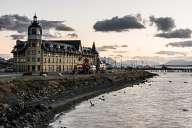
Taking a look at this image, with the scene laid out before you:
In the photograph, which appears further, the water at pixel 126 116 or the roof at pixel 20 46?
the roof at pixel 20 46

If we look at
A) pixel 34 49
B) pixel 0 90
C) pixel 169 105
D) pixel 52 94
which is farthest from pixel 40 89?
pixel 34 49

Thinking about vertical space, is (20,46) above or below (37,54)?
above

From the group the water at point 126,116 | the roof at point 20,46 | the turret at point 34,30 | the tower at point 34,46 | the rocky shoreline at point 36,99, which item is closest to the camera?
the rocky shoreline at point 36,99

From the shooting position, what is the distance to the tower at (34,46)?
14212 centimetres

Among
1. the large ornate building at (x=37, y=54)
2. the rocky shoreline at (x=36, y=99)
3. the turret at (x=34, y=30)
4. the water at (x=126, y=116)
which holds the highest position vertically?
the turret at (x=34, y=30)

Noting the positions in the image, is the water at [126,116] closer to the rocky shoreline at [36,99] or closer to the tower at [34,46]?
the rocky shoreline at [36,99]

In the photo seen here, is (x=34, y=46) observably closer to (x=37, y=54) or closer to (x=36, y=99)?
(x=37, y=54)

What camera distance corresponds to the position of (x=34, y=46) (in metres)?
147

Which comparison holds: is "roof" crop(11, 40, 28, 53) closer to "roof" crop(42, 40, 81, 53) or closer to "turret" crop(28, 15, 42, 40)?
"roof" crop(42, 40, 81, 53)

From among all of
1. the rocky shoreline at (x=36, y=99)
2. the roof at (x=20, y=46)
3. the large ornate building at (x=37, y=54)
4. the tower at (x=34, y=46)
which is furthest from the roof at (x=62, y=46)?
the rocky shoreline at (x=36, y=99)

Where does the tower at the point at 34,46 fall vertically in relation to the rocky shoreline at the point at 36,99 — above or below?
above

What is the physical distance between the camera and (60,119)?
182ft

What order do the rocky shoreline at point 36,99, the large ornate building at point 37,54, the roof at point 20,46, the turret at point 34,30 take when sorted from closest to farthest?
the rocky shoreline at point 36,99, the turret at point 34,30, the large ornate building at point 37,54, the roof at point 20,46

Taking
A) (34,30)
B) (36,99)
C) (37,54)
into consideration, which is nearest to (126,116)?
(36,99)
